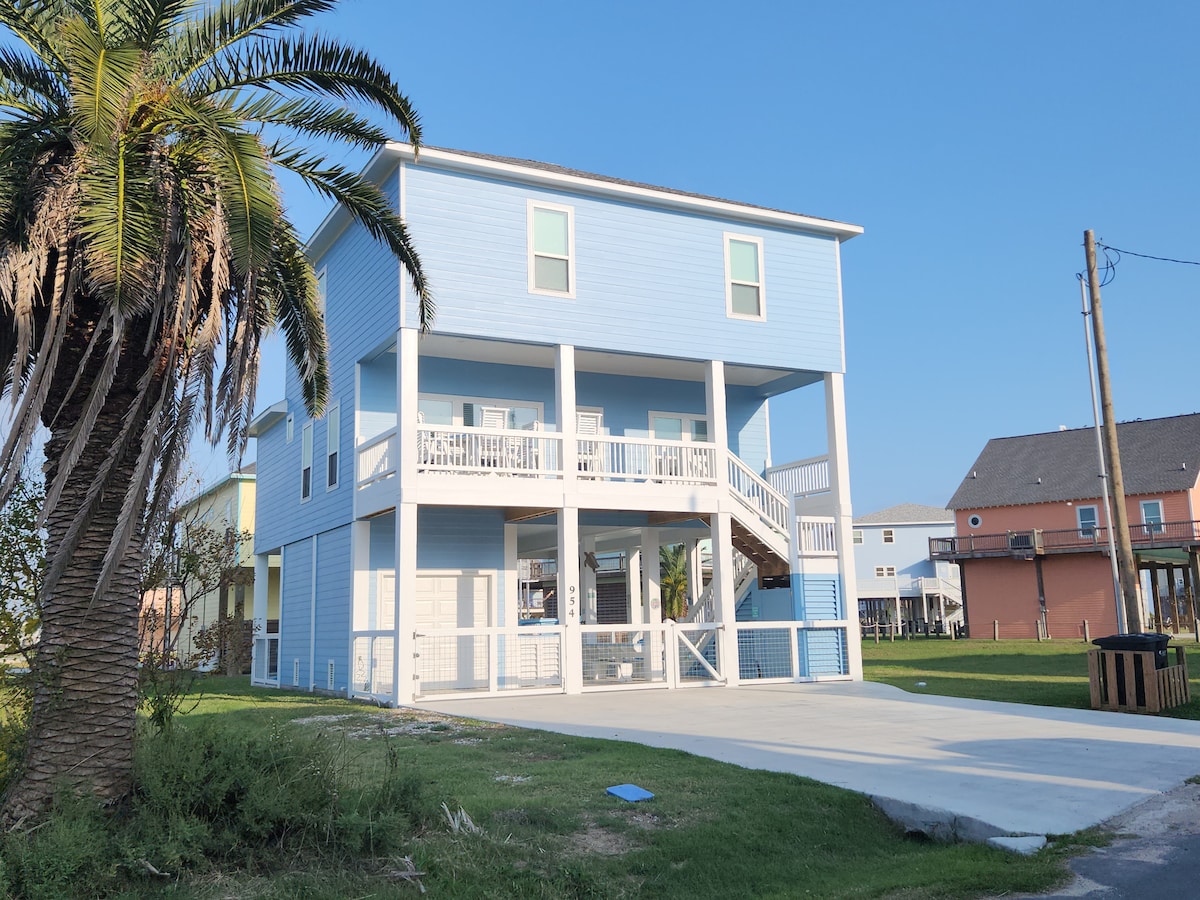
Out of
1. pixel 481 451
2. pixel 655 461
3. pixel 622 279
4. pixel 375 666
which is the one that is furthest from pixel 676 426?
pixel 375 666

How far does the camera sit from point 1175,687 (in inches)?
559

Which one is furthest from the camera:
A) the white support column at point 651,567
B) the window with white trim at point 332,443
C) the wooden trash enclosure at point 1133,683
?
the white support column at point 651,567

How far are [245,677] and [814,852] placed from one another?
26793 mm

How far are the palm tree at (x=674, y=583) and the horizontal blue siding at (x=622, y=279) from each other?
15.7 m

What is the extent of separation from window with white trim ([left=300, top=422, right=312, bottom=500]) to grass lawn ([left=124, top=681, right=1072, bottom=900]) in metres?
14.5

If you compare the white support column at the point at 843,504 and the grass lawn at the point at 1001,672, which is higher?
the white support column at the point at 843,504

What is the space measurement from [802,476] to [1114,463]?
600 cm

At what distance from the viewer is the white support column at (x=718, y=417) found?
19734 millimetres

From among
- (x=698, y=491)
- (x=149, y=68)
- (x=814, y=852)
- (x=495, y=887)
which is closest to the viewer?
(x=495, y=887)

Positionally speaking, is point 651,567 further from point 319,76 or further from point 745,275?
point 319,76

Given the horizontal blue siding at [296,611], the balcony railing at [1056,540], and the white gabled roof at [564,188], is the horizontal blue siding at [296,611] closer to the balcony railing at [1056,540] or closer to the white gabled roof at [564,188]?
the white gabled roof at [564,188]

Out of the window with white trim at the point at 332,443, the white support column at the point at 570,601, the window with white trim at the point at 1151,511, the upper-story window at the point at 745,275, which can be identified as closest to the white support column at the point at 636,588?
the white support column at the point at 570,601

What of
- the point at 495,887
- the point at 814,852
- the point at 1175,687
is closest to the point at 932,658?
the point at 1175,687

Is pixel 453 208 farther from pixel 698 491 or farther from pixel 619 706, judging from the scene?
pixel 619 706
